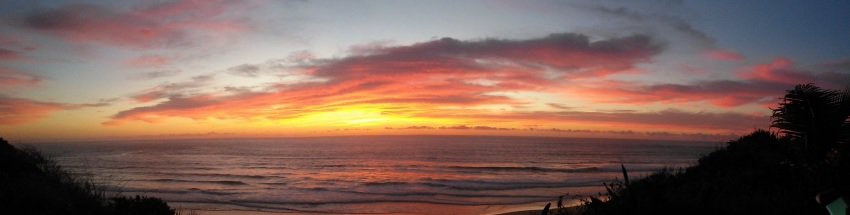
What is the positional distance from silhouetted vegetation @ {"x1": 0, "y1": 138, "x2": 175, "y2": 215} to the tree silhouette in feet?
46.4

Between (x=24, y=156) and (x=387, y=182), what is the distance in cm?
2454

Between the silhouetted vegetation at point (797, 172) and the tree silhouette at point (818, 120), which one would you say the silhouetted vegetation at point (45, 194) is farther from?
the tree silhouette at point (818, 120)

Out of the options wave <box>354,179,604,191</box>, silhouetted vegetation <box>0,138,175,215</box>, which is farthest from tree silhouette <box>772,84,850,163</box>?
wave <box>354,179,604,191</box>

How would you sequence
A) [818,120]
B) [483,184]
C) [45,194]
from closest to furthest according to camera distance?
[818,120] < [45,194] < [483,184]

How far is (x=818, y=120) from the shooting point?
747 centimetres

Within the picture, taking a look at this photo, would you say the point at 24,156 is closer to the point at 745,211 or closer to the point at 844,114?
the point at 745,211

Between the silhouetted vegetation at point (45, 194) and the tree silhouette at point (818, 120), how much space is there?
14132mm

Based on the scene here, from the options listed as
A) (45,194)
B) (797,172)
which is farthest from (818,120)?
(45,194)

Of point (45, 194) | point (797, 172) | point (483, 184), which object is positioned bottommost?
point (483, 184)

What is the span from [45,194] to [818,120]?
49.8 ft

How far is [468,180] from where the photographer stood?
38625 millimetres

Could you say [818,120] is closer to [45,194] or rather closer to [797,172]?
[797,172]

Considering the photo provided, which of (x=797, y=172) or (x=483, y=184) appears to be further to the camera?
(x=483, y=184)

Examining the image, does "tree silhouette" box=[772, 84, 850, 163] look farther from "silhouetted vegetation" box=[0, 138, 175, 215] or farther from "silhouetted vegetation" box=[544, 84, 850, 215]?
"silhouetted vegetation" box=[0, 138, 175, 215]
